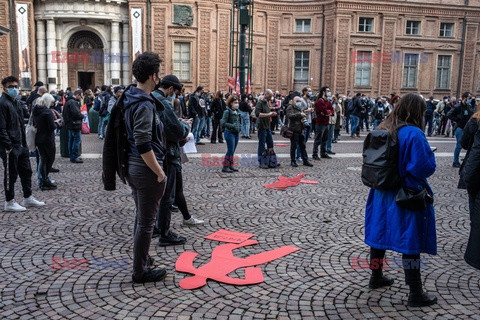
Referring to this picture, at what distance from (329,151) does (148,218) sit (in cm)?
1012

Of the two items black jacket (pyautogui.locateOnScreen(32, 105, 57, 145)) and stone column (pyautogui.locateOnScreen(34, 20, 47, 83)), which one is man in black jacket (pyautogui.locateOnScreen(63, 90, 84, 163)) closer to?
black jacket (pyautogui.locateOnScreen(32, 105, 57, 145))

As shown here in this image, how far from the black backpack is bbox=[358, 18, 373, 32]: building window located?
2924 cm

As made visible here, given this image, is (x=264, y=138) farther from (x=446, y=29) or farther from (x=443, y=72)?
(x=446, y=29)

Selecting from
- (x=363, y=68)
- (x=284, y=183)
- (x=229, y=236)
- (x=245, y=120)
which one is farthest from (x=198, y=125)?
(x=363, y=68)

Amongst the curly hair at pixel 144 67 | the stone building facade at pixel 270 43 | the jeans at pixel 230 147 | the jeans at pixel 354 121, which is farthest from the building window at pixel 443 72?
the curly hair at pixel 144 67

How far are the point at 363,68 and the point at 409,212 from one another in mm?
29400

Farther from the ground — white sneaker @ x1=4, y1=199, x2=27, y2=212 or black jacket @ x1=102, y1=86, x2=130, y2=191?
black jacket @ x1=102, y1=86, x2=130, y2=191

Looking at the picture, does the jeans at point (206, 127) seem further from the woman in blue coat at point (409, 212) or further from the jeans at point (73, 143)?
the woman in blue coat at point (409, 212)

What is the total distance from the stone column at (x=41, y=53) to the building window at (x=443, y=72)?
84.7ft

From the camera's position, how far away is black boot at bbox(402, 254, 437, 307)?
12.6 ft

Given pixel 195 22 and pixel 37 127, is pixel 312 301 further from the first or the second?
pixel 195 22

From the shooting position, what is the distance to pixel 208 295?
4.11 meters

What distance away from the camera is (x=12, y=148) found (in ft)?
22.2

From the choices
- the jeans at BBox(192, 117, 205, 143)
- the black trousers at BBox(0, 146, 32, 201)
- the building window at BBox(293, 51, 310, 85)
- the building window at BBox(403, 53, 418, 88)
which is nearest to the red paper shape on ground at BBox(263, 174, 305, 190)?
the black trousers at BBox(0, 146, 32, 201)
